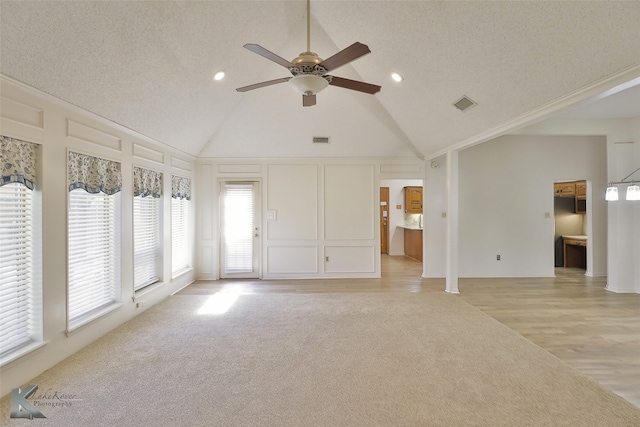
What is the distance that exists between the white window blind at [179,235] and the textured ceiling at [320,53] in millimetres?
1253

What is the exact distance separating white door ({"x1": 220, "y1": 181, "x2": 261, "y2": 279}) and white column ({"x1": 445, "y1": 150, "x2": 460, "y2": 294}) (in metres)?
3.55

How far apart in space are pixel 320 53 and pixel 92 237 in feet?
11.7

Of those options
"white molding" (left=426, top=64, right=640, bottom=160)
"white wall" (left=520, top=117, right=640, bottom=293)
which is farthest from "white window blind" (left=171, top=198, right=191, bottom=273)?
"white wall" (left=520, top=117, right=640, bottom=293)

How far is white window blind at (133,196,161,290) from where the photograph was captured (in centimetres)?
402

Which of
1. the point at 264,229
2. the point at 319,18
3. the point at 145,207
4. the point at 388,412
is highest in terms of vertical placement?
the point at 319,18

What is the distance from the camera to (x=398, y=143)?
18.5 ft

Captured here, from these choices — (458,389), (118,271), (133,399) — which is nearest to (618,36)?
(458,389)

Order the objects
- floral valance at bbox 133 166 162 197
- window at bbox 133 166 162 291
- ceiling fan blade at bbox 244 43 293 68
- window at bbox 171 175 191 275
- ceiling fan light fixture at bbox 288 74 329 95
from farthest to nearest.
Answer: window at bbox 171 175 191 275, window at bbox 133 166 162 291, floral valance at bbox 133 166 162 197, ceiling fan light fixture at bbox 288 74 329 95, ceiling fan blade at bbox 244 43 293 68

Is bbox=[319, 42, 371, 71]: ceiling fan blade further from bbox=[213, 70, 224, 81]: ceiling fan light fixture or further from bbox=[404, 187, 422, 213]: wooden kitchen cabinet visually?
bbox=[404, 187, 422, 213]: wooden kitchen cabinet

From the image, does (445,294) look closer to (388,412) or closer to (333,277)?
(333,277)

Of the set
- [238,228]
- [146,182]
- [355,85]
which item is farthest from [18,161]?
[238,228]

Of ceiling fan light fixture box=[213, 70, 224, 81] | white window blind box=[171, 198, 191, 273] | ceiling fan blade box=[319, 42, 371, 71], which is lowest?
white window blind box=[171, 198, 191, 273]

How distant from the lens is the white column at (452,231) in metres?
4.89

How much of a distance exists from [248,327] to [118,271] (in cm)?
173
